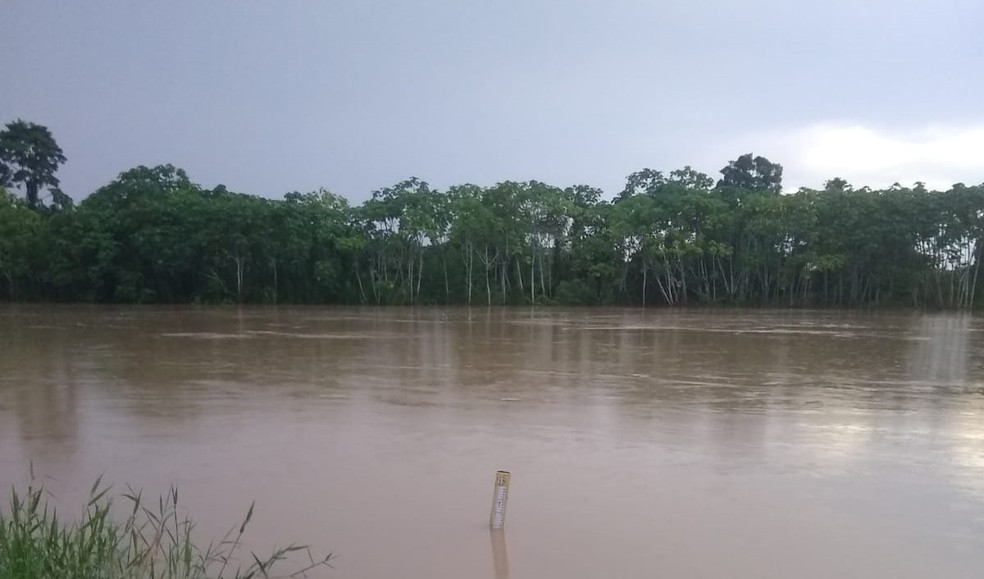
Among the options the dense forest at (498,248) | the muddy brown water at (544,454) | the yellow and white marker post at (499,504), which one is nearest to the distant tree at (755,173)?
the dense forest at (498,248)

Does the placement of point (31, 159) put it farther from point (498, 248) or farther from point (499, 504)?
point (499, 504)

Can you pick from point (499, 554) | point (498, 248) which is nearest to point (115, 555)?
point (499, 554)

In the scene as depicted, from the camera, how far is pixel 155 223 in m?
34.0

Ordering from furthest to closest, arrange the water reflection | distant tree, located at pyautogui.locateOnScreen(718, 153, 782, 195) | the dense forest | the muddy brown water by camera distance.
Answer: distant tree, located at pyautogui.locateOnScreen(718, 153, 782, 195), the dense forest, the muddy brown water, the water reflection

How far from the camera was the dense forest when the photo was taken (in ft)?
106

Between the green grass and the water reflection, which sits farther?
the water reflection

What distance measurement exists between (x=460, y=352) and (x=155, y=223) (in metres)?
24.9

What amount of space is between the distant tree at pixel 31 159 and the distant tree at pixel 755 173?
34.9 metres

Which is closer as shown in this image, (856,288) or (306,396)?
(306,396)

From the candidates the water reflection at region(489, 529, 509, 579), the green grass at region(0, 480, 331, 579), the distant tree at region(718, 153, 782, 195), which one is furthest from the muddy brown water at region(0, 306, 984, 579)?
the distant tree at region(718, 153, 782, 195)

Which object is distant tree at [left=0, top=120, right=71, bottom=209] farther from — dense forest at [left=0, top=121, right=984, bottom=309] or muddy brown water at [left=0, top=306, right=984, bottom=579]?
muddy brown water at [left=0, top=306, right=984, bottom=579]

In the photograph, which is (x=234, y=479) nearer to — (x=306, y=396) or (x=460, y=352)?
(x=306, y=396)

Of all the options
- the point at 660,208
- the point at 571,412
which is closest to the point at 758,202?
the point at 660,208

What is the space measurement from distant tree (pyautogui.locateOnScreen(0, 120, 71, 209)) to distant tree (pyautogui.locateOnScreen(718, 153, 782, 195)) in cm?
3488
